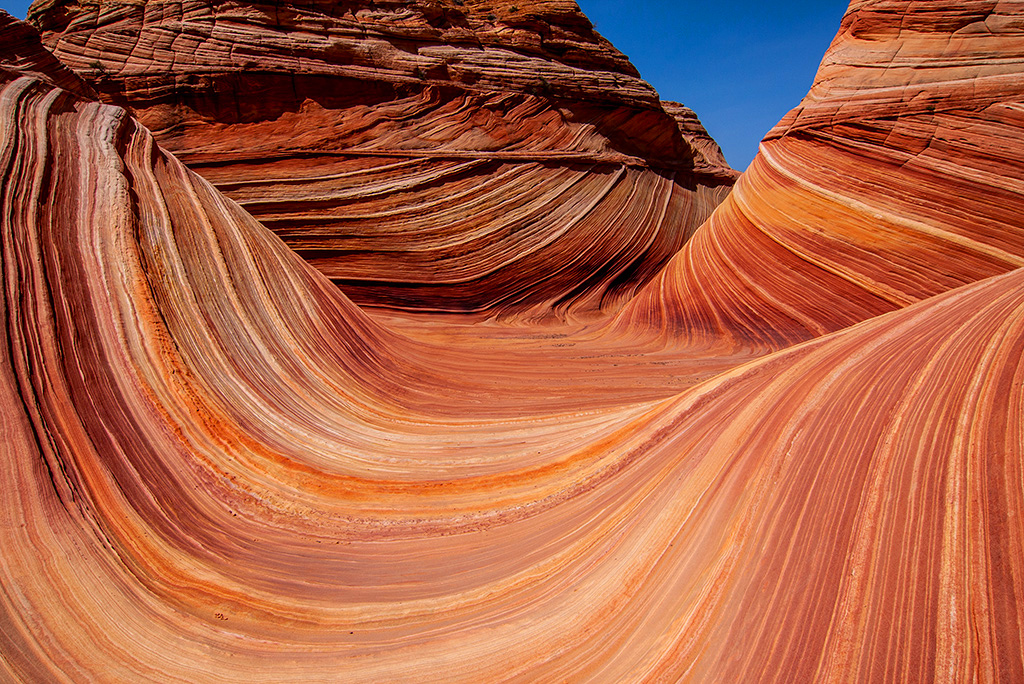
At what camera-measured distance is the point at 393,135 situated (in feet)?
18.9

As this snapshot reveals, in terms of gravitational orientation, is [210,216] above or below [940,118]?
below

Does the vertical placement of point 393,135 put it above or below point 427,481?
above

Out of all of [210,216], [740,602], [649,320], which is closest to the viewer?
[740,602]

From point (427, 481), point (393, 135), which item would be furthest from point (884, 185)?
point (393, 135)

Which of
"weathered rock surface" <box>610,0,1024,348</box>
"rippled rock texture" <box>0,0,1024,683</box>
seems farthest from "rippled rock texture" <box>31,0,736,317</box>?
"rippled rock texture" <box>0,0,1024,683</box>

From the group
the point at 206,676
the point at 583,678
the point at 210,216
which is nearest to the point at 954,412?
the point at 583,678

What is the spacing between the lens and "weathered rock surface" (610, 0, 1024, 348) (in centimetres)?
345

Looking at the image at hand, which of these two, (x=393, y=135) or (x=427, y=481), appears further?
(x=393, y=135)

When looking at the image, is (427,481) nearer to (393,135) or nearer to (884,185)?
(884,185)

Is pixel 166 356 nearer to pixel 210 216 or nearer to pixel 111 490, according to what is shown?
pixel 111 490

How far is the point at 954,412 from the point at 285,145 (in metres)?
5.48

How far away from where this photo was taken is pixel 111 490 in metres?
1.78

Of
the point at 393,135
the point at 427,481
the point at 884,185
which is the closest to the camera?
the point at 427,481

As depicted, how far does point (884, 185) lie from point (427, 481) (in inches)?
137
